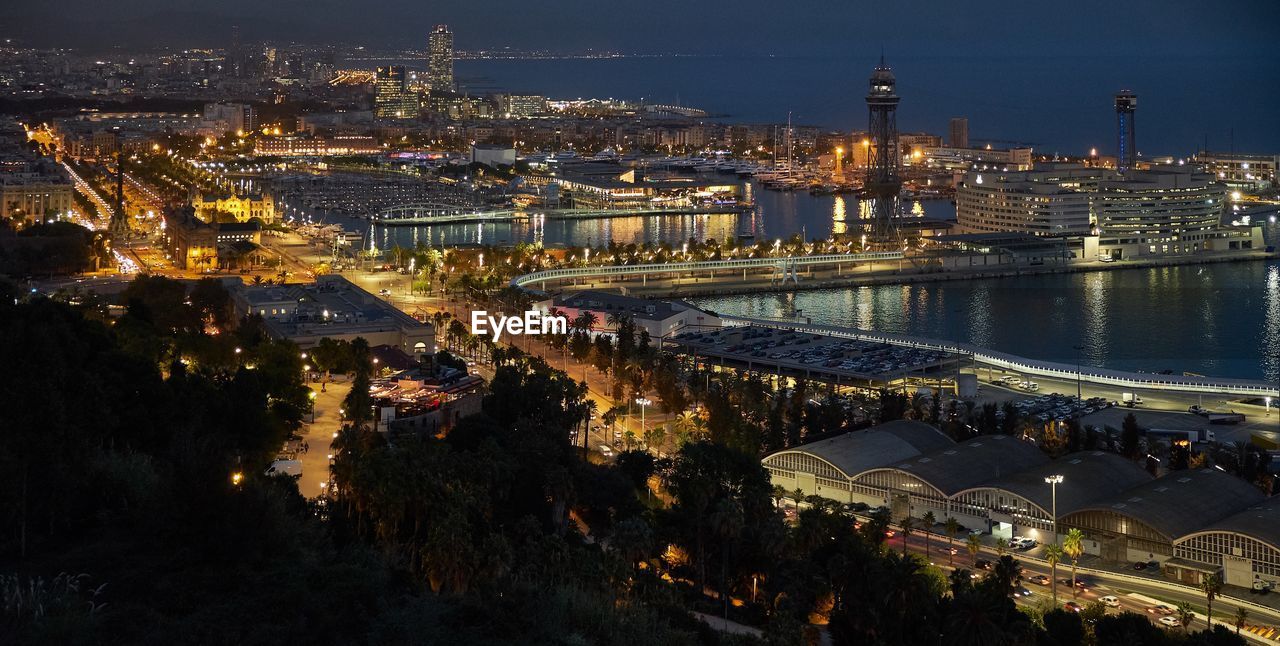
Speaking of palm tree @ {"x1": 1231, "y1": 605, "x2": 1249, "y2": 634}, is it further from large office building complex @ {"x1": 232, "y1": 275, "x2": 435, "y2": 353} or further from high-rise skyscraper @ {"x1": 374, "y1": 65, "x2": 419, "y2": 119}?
high-rise skyscraper @ {"x1": 374, "y1": 65, "x2": 419, "y2": 119}

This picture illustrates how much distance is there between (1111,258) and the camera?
61.0ft

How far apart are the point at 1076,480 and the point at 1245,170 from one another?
21257 mm

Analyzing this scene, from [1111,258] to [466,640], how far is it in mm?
16020

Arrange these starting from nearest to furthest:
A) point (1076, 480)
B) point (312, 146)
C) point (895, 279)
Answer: point (1076, 480) < point (895, 279) < point (312, 146)

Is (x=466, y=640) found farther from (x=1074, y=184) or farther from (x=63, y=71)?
(x=63, y=71)

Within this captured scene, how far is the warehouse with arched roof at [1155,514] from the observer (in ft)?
21.0

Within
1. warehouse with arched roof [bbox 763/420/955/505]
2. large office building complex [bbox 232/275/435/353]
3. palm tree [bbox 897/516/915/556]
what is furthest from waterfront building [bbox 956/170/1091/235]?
palm tree [bbox 897/516/915/556]

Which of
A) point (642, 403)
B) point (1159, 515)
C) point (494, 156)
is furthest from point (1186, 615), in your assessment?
point (494, 156)

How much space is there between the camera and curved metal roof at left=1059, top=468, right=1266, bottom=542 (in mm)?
6430

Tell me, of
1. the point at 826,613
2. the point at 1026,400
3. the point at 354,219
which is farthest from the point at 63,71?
the point at 826,613

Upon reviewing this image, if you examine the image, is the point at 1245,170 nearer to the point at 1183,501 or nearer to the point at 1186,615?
the point at 1183,501

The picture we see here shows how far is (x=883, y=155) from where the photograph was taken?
71.6 feet

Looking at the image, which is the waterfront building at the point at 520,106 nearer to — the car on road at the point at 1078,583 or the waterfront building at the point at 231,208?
the waterfront building at the point at 231,208

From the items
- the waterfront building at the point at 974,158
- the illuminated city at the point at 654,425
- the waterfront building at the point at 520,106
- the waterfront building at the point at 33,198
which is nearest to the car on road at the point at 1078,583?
the illuminated city at the point at 654,425
